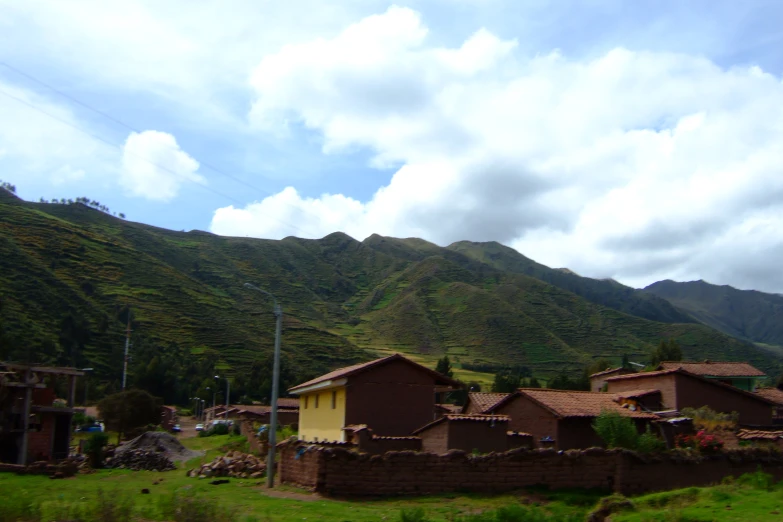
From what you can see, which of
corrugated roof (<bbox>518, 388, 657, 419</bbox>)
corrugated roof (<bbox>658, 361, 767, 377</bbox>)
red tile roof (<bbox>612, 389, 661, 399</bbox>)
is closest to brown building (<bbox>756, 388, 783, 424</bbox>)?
corrugated roof (<bbox>658, 361, 767, 377</bbox>)

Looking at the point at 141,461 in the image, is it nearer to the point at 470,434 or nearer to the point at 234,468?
the point at 234,468

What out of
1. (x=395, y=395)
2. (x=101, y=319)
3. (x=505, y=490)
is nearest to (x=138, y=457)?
(x=395, y=395)

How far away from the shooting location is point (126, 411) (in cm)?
5647

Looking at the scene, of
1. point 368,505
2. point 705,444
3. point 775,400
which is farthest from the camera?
point 775,400

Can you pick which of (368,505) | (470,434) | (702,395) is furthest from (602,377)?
(368,505)

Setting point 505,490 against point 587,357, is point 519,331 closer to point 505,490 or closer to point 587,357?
point 587,357

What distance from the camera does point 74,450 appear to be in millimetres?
47906

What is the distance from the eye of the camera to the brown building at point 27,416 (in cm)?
3369

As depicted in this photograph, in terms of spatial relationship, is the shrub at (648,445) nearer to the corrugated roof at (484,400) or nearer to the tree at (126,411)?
the corrugated roof at (484,400)

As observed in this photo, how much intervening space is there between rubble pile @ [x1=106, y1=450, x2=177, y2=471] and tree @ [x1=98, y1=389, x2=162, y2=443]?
17.1 meters

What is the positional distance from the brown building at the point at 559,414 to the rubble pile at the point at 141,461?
18298mm

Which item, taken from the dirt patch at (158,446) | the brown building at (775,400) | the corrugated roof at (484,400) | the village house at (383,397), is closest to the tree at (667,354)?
the brown building at (775,400)

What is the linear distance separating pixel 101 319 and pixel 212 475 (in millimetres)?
78919

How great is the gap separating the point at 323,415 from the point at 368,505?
15.1 m
